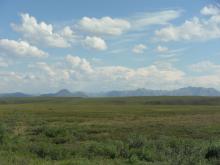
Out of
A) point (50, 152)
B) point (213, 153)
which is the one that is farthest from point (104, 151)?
point (213, 153)

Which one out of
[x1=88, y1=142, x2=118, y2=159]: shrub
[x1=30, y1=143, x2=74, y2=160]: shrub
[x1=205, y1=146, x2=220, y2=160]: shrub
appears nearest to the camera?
[x1=205, y1=146, x2=220, y2=160]: shrub

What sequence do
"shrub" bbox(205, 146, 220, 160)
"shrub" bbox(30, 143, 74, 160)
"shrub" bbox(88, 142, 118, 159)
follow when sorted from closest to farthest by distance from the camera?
"shrub" bbox(205, 146, 220, 160)
"shrub" bbox(30, 143, 74, 160)
"shrub" bbox(88, 142, 118, 159)

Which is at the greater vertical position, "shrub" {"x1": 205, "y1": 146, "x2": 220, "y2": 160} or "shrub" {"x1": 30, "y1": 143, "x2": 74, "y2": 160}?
"shrub" {"x1": 205, "y1": 146, "x2": 220, "y2": 160}

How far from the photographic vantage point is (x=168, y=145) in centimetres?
2333

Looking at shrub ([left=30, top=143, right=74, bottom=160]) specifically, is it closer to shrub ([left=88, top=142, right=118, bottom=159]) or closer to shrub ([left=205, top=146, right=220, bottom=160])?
shrub ([left=88, top=142, right=118, bottom=159])

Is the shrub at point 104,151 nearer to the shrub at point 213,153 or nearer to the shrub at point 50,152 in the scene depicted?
the shrub at point 50,152

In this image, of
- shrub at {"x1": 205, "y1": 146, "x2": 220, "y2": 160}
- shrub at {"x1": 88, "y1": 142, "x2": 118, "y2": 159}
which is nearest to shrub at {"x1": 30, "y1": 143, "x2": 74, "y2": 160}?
shrub at {"x1": 88, "y1": 142, "x2": 118, "y2": 159}

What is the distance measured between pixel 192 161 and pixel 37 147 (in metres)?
9.50

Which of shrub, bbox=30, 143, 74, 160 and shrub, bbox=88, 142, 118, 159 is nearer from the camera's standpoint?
shrub, bbox=30, 143, 74, 160

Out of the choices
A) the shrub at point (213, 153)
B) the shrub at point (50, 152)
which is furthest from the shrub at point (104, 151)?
the shrub at point (213, 153)

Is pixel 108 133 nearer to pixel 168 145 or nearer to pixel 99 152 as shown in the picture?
pixel 168 145

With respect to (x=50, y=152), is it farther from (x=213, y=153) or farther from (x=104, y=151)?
(x=213, y=153)

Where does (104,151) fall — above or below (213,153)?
below

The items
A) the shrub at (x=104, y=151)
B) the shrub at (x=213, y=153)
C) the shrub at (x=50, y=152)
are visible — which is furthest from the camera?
the shrub at (x=104, y=151)
